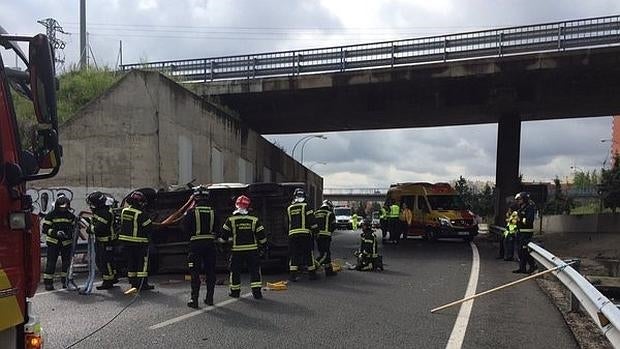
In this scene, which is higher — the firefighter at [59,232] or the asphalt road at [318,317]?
the firefighter at [59,232]

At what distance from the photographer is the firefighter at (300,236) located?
12156mm

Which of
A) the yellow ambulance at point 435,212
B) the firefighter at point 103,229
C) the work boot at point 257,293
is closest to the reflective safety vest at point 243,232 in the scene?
the work boot at point 257,293

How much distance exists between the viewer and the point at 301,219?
1220cm

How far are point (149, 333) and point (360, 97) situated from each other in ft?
75.6

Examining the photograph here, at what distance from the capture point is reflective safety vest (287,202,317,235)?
39.9 ft

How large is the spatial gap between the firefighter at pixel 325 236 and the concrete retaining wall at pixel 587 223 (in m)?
18.1

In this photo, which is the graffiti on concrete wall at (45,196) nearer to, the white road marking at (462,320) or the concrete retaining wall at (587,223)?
the white road marking at (462,320)

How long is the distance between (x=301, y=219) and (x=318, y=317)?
4096 millimetres

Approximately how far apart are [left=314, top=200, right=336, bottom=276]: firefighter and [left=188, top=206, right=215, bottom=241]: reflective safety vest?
376cm

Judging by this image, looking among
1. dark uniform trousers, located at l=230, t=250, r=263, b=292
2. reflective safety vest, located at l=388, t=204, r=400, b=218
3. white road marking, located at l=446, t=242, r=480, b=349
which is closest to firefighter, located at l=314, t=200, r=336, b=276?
white road marking, located at l=446, t=242, r=480, b=349

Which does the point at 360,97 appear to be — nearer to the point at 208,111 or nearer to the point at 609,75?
the point at 208,111

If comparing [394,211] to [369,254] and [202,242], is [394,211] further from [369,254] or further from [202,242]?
[202,242]

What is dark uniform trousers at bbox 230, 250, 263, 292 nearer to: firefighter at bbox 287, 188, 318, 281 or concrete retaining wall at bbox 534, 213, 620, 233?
firefighter at bbox 287, 188, 318, 281

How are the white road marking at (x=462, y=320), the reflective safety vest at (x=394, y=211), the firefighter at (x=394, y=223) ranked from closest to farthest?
the white road marking at (x=462, y=320), the reflective safety vest at (x=394, y=211), the firefighter at (x=394, y=223)
